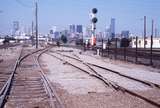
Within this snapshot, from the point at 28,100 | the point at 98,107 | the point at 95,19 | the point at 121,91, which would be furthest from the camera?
the point at 95,19

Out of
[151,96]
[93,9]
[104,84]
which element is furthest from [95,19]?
[151,96]

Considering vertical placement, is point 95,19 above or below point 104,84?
above

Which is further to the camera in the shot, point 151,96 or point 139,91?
point 139,91

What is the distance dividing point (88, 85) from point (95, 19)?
4875 centimetres

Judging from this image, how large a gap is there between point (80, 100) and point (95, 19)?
5338cm

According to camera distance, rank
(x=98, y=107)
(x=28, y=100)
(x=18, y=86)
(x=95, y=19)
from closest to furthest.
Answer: (x=98, y=107) < (x=28, y=100) < (x=18, y=86) < (x=95, y=19)

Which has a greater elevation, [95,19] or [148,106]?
[95,19]

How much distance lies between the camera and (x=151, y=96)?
1387 cm

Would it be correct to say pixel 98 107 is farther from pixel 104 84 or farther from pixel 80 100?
pixel 104 84

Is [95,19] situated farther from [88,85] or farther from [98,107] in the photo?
[98,107]

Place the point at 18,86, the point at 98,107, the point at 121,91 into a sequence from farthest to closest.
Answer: the point at 18,86 < the point at 121,91 < the point at 98,107

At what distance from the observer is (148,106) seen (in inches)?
459

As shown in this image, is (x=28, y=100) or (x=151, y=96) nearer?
(x=28, y=100)

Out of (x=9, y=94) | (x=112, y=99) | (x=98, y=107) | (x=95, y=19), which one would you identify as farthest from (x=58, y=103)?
(x=95, y=19)
